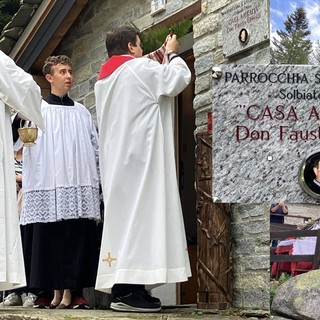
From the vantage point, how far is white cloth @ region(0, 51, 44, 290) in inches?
216

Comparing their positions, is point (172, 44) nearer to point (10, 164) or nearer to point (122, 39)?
point (122, 39)

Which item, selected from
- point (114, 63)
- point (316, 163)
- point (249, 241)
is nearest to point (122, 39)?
point (114, 63)

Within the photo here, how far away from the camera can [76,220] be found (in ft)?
21.0

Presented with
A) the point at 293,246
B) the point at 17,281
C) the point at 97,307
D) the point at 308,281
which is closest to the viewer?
the point at 308,281

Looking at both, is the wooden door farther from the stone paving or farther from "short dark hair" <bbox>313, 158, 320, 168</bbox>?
"short dark hair" <bbox>313, 158, 320, 168</bbox>

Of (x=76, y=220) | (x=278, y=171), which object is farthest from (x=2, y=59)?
(x=278, y=171)

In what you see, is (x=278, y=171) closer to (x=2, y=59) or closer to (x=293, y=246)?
(x=293, y=246)

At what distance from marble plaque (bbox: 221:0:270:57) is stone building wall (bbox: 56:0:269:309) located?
0.06m

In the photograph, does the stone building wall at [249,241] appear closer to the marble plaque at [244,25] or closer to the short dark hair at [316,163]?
the marble plaque at [244,25]

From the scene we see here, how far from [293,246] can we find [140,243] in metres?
0.97

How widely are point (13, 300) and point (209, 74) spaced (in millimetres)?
2592

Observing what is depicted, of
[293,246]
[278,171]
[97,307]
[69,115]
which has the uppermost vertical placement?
[69,115]

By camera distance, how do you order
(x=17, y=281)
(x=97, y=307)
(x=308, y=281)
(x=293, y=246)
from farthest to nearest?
(x=97, y=307) → (x=17, y=281) → (x=293, y=246) → (x=308, y=281)

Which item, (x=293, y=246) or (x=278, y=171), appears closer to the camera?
(x=278, y=171)
